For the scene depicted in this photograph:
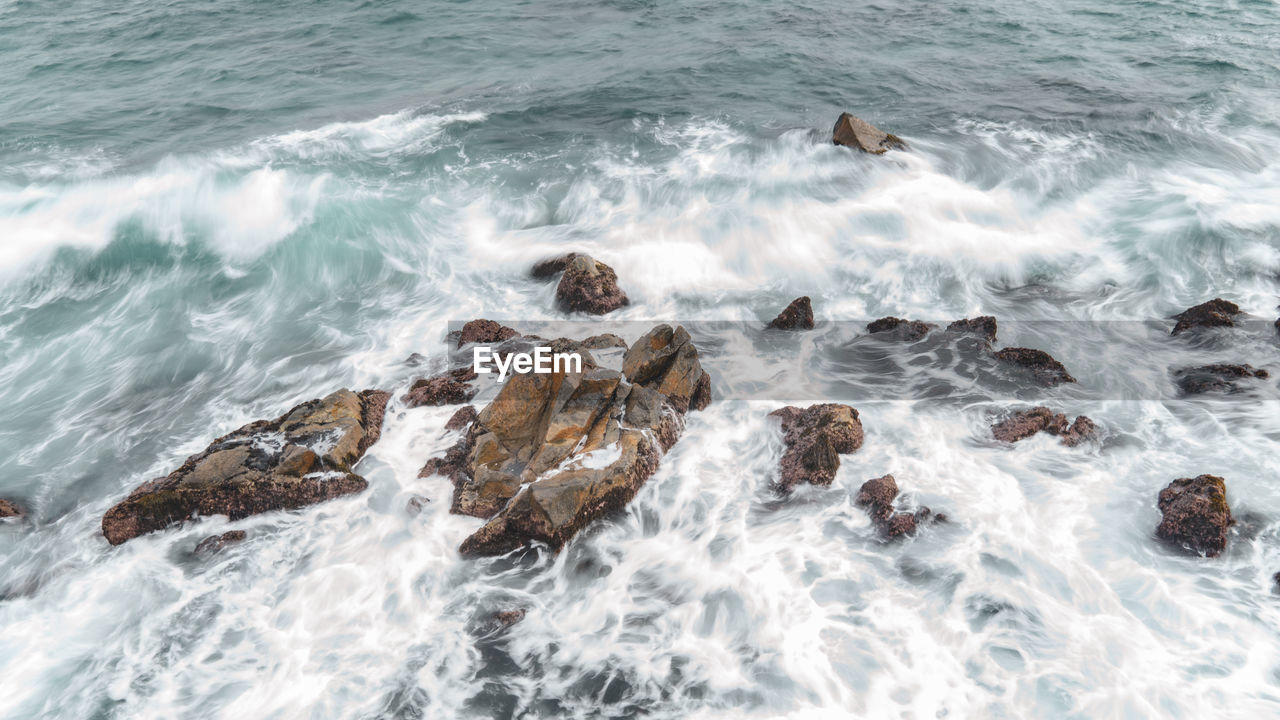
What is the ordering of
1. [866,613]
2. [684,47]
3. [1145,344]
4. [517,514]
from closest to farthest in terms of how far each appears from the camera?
[866,613]
[517,514]
[1145,344]
[684,47]

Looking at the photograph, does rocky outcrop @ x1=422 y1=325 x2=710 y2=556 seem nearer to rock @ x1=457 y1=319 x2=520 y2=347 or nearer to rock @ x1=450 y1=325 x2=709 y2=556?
rock @ x1=450 y1=325 x2=709 y2=556

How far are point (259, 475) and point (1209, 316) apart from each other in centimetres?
1525

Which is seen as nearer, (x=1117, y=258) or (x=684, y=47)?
(x=1117, y=258)

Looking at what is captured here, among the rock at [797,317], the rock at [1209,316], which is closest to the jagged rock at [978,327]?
the rock at [797,317]

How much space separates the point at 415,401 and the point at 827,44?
21972mm

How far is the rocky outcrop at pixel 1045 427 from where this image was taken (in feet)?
30.5

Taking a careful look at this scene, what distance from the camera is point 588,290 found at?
1285 centimetres

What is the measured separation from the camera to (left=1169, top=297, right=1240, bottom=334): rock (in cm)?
1146

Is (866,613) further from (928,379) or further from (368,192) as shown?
(368,192)

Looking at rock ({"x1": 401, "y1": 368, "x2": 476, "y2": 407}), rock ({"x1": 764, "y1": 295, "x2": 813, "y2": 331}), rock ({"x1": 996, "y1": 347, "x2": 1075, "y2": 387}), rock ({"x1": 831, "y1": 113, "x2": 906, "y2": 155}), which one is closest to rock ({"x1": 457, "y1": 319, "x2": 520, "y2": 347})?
rock ({"x1": 401, "y1": 368, "x2": 476, "y2": 407})

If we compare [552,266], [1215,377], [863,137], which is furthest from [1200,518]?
[863,137]

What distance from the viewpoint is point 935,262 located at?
13.9 meters

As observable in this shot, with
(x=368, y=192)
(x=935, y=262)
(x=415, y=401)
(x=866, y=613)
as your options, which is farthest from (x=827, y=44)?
(x=866, y=613)

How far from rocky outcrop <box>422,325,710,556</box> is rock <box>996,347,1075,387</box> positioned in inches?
195
